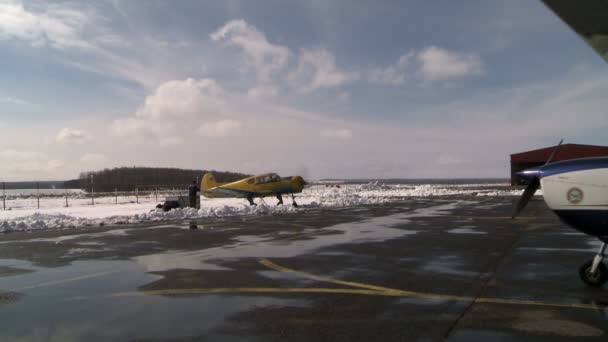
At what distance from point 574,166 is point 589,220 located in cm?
81

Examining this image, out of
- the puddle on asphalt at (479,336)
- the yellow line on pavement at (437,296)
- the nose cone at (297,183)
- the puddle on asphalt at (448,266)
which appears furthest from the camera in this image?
the nose cone at (297,183)

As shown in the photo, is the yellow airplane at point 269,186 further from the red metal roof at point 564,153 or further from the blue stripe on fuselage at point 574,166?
the red metal roof at point 564,153

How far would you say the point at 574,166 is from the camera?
615 cm

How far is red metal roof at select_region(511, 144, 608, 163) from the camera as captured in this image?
145 feet

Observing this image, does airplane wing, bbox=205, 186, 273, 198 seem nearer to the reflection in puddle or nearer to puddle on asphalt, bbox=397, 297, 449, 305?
the reflection in puddle

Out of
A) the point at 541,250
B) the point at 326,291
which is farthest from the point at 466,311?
the point at 541,250

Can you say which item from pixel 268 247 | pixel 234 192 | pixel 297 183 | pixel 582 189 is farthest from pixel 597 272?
pixel 234 192

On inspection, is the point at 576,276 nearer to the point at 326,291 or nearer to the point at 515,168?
the point at 326,291

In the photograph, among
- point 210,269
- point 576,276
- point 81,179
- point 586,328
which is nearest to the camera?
point 586,328

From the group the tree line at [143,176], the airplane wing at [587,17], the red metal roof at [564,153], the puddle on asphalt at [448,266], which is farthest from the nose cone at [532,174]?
the tree line at [143,176]

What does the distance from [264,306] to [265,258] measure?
3.36 meters

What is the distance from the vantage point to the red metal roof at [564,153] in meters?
44.3

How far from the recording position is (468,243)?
10.2 meters

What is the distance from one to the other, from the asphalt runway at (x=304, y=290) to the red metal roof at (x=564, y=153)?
132 ft
